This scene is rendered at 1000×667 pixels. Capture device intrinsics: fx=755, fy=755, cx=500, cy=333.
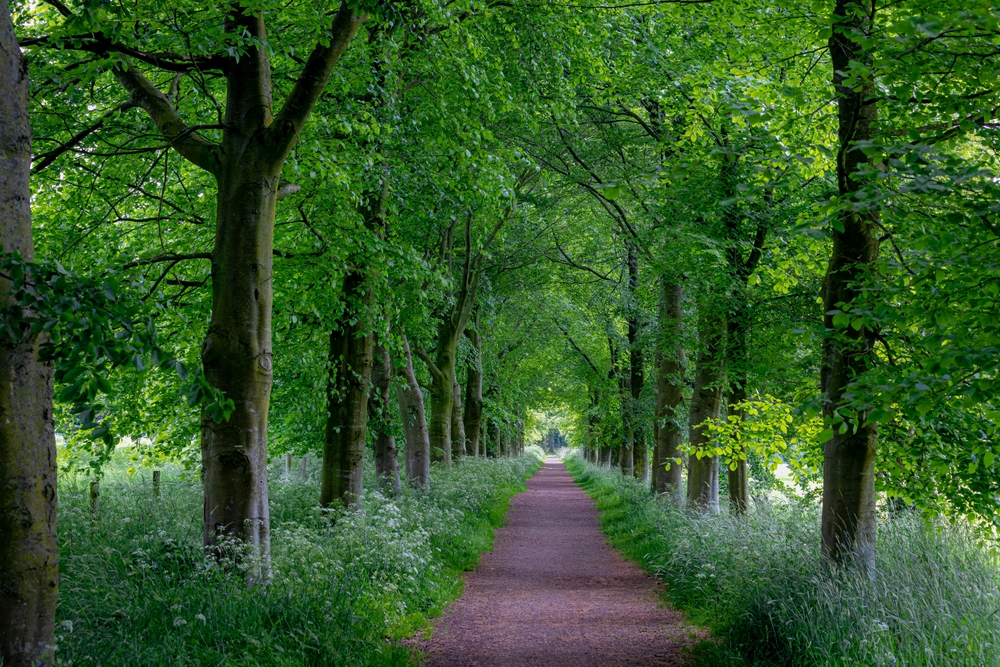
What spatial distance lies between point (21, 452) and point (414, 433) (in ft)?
46.4

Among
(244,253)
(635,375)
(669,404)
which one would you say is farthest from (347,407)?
(635,375)

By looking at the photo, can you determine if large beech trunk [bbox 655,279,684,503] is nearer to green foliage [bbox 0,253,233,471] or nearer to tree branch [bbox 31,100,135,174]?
tree branch [bbox 31,100,135,174]

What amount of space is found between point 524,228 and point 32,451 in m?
20.2

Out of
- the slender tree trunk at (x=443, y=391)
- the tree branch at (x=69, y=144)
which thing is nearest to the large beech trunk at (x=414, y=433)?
the slender tree trunk at (x=443, y=391)

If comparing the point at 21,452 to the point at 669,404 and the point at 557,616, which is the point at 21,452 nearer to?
the point at 557,616

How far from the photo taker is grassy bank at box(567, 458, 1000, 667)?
5207 mm

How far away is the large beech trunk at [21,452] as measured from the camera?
3.83 metres

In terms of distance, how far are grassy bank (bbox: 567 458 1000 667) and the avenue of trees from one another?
0.45 m

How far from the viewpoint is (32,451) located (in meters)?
3.90

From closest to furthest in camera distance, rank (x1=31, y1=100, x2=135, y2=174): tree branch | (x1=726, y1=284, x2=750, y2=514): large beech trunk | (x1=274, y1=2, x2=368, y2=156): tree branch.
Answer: (x1=31, y1=100, x2=135, y2=174): tree branch
(x1=274, y1=2, x2=368, y2=156): tree branch
(x1=726, y1=284, x2=750, y2=514): large beech trunk

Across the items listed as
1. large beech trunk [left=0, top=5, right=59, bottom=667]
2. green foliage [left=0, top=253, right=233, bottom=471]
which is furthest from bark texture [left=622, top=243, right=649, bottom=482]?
green foliage [left=0, top=253, right=233, bottom=471]

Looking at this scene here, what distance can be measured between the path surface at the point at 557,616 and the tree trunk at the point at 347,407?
242 cm

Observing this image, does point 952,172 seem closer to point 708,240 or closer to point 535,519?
point 708,240

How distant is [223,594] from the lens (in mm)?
5992
